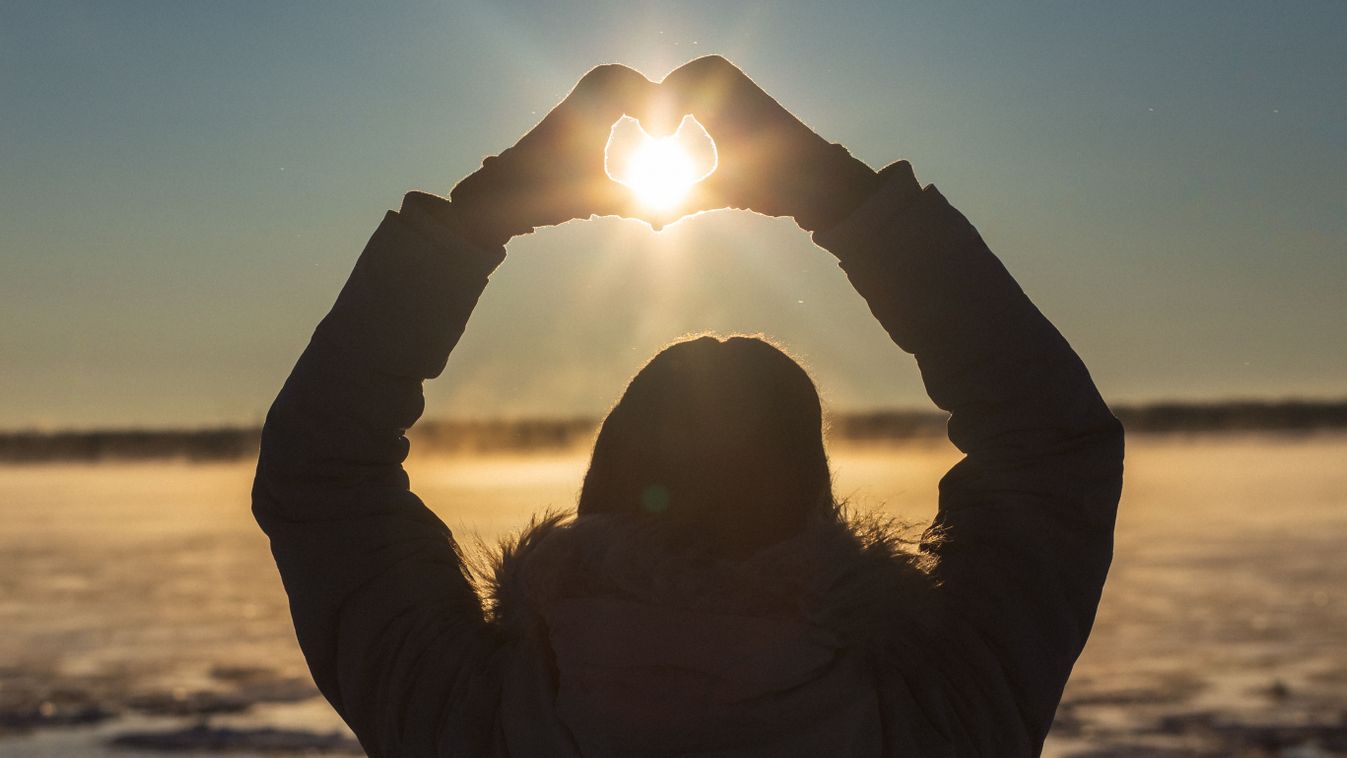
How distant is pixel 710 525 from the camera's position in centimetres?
166

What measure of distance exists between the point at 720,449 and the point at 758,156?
1.53ft

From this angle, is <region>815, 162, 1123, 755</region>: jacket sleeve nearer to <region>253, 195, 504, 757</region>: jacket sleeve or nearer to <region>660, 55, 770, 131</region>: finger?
<region>660, 55, 770, 131</region>: finger

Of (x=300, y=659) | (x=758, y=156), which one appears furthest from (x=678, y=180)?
(x=300, y=659)

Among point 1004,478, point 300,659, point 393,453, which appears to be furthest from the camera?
point 300,659

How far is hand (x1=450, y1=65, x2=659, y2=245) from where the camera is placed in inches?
70.2

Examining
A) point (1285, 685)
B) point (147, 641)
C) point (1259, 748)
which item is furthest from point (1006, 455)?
point (147, 641)

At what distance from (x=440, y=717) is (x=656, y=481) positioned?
0.49m

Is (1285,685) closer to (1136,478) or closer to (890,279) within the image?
(890,279)

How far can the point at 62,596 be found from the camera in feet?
57.2

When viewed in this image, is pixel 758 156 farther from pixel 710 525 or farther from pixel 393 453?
pixel 393 453

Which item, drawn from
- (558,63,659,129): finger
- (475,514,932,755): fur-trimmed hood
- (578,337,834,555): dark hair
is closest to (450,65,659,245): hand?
(558,63,659,129): finger

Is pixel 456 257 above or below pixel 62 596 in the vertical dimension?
above

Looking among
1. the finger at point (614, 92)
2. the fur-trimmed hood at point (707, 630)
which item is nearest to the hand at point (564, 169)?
the finger at point (614, 92)

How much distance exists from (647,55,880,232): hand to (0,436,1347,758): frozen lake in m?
0.43
